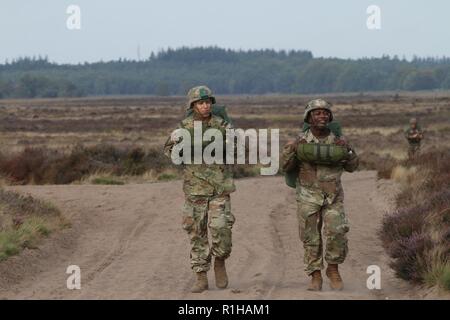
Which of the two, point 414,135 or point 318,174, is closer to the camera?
point 318,174

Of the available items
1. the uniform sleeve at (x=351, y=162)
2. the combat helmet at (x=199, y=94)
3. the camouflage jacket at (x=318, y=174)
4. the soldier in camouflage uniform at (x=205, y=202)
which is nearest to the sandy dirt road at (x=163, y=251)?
the soldier in camouflage uniform at (x=205, y=202)

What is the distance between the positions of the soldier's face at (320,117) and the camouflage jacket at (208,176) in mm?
912

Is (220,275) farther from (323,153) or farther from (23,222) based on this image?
(23,222)

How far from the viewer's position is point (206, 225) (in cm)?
1038

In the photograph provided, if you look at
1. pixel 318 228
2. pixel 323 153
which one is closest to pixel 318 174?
pixel 323 153

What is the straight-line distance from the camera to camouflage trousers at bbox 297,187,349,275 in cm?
1013

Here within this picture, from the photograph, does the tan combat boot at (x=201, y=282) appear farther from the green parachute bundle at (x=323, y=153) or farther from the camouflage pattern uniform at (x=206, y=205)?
the green parachute bundle at (x=323, y=153)

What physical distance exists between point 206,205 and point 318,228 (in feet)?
3.95

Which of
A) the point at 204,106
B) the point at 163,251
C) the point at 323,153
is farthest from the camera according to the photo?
the point at 163,251

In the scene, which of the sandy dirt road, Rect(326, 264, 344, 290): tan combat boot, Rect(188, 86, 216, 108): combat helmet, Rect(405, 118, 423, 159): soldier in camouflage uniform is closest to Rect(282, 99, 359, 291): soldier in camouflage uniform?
Rect(326, 264, 344, 290): tan combat boot

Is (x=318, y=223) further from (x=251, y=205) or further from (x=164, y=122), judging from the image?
(x=164, y=122)

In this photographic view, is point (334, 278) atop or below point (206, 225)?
→ below

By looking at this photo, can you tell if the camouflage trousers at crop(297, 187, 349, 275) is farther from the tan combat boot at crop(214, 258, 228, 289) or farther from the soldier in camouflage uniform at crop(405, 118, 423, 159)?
the soldier in camouflage uniform at crop(405, 118, 423, 159)

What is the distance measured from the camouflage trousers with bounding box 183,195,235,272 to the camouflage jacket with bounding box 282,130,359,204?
80 cm
